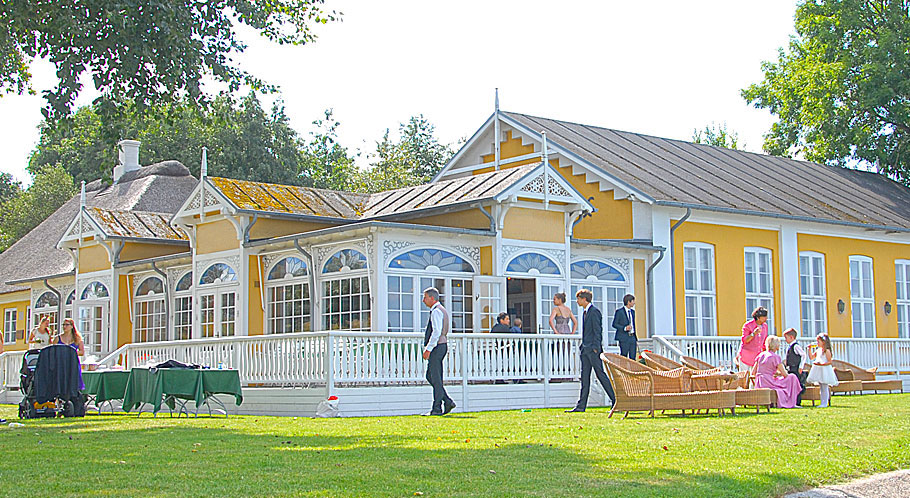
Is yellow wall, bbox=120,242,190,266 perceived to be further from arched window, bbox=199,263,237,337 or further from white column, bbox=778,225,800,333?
white column, bbox=778,225,800,333

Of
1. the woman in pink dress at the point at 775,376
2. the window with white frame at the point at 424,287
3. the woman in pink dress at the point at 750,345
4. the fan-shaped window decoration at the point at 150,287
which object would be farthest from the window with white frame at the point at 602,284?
the fan-shaped window decoration at the point at 150,287

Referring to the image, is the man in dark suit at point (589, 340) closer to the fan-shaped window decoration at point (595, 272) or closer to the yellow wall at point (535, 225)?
the yellow wall at point (535, 225)

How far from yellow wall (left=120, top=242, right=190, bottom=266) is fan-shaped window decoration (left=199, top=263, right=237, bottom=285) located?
142 inches

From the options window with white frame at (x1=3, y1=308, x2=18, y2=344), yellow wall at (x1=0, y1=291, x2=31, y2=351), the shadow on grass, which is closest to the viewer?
the shadow on grass

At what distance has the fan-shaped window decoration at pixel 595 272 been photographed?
22.5 meters

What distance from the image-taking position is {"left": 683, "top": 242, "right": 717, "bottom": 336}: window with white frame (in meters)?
25.3

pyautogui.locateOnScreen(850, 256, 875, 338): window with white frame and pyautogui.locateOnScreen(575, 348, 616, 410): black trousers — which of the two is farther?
pyautogui.locateOnScreen(850, 256, 875, 338): window with white frame

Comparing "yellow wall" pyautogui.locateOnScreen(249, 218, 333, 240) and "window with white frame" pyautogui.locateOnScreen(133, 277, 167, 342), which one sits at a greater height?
"yellow wall" pyautogui.locateOnScreen(249, 218, 333, 240)

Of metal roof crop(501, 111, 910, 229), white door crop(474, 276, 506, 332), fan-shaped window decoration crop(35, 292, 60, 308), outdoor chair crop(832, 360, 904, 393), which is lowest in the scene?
outdoor chair crop(832, 360, 904, 393)

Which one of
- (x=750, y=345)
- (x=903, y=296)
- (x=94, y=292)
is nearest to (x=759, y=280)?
(x=903, y=296)

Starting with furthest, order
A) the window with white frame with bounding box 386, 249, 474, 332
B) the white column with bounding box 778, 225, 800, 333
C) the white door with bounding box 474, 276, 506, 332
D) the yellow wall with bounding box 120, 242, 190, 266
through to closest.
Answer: the white column with bounding box 778, 225, 800, 333 → the yellow wall with bounding box 120, 242, 190, 266 → the white door with bounding box 474, 276, 506, 332 → the window with white frame with bounding box 386, 249, 474, 332

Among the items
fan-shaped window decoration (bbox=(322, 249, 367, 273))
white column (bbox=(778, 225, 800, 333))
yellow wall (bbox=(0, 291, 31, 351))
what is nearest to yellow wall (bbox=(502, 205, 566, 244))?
fan-shaped window decoration (bbox=(322, 249, 367, 273))

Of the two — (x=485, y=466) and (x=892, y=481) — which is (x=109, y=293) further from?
(x=892, y=481)

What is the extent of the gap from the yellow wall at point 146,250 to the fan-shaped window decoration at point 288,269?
17.3ft
